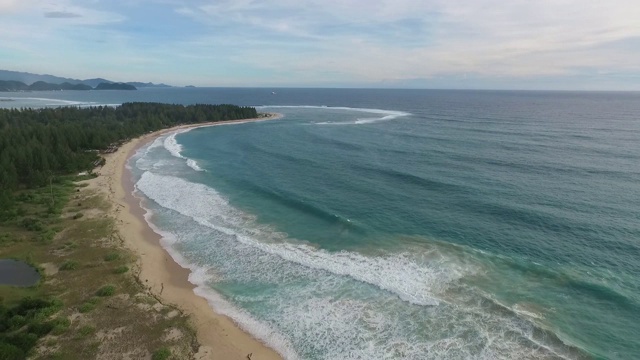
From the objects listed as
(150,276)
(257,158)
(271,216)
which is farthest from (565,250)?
(257,158)

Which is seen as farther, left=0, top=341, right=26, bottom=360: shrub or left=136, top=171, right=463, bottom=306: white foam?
left=136, top=171, right=463, bottom=306: white foam

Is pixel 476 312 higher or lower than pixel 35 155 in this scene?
lower

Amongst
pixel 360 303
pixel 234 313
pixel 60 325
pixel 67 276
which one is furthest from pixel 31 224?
pixel 360 303

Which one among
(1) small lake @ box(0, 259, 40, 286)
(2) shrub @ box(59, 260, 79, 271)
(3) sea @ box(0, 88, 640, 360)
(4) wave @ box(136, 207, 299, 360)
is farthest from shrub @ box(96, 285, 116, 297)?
(3) sea @ box(0, 88, 640, 360)

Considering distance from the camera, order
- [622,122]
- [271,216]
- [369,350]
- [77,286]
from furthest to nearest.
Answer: [622,122] → [271,216] → [77,286] → [369,350]

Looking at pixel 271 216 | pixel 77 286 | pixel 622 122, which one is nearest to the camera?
pixel 77 286

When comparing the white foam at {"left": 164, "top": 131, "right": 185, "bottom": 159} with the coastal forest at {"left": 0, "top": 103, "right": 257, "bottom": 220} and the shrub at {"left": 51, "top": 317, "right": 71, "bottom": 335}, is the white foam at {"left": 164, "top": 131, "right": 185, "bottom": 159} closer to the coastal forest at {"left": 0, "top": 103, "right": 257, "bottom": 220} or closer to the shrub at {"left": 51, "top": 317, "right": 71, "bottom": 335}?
the coastal forest at {"left": 0, "top": 103, "right": 257, "bottom": 220}

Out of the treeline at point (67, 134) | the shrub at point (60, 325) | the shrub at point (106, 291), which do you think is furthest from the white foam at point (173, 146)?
the shrub at point (60, 325)

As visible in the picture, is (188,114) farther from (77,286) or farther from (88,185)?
(77,286)
